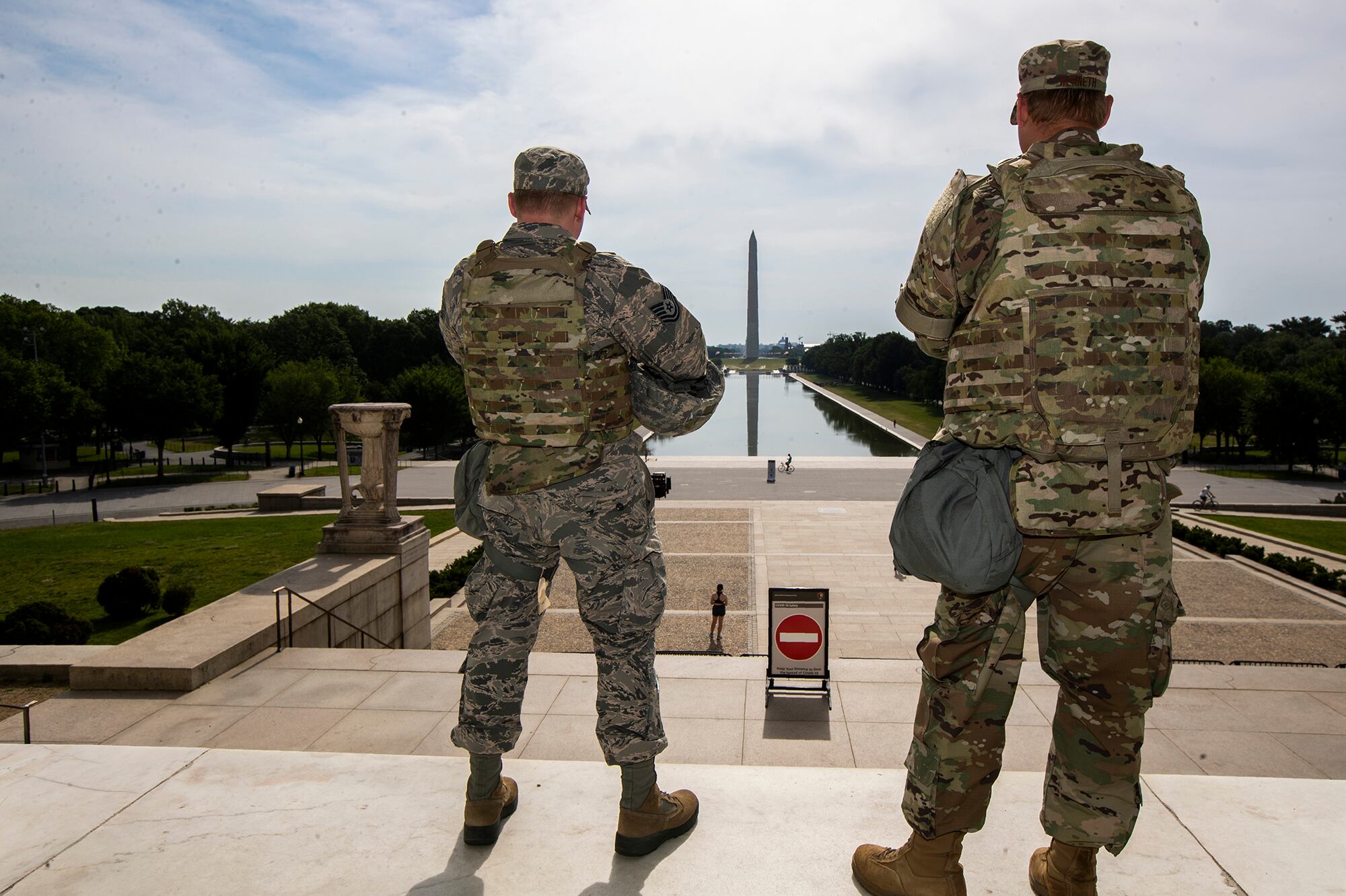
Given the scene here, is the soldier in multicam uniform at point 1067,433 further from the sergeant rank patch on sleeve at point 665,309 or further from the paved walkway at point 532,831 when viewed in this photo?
the sergeant rank patch on sleeve at point 665,309

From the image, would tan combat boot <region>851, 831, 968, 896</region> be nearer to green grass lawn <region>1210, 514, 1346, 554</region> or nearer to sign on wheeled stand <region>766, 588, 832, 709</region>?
sign on wheeled stand <region>766, 588, 832, 709</region>

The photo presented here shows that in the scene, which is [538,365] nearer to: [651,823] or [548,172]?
[548,172]

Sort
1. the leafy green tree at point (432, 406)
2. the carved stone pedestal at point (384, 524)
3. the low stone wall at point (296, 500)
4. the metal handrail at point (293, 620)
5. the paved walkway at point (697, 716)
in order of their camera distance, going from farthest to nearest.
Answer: the leafy green tree at point (432, 406)
the low stone wall at point (296, 500)
the carved stone pedestal at point (384, 524)
the metal handrail at point (293, 620)
the paved walkway at point (697, 716)

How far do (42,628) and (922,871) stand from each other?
954 cm

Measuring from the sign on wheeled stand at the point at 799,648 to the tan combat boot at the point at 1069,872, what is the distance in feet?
10.7

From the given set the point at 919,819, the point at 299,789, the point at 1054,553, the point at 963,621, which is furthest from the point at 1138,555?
the point at 299,789

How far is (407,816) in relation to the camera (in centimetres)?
342

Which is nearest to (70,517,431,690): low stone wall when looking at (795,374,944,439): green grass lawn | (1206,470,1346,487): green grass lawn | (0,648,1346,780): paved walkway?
(0,648,1346,780): paved walkway

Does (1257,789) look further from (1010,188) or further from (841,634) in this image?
(841,634)

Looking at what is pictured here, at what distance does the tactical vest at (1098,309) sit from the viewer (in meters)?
2.55

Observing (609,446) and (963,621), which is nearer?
(963,621)

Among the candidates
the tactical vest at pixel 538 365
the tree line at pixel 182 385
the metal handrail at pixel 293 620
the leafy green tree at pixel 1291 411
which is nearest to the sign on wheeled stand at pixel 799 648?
the tactical vest at pixel 538 365

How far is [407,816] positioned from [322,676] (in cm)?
352

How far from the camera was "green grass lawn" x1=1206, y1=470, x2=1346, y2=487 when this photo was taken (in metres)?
48.0
